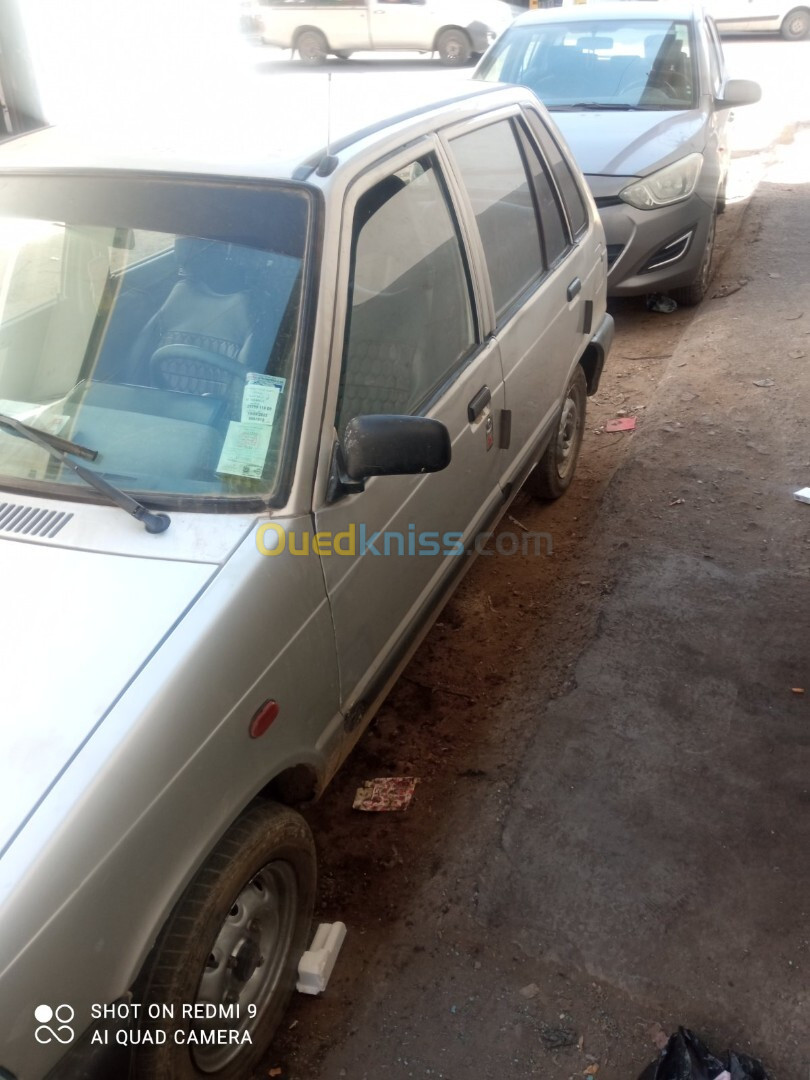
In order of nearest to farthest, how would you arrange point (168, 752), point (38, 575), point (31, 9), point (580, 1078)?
point (168, 752) → point (38, 575) → point (580, 1078) → point (31, 9)

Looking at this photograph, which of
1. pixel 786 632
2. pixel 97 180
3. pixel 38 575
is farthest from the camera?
pixel 786 632

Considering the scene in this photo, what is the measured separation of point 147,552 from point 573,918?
166 cm

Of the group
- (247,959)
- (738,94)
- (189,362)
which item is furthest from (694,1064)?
(738,94)

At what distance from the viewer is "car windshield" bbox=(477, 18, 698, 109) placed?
22.4 ft

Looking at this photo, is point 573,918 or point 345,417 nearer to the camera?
point 345,417

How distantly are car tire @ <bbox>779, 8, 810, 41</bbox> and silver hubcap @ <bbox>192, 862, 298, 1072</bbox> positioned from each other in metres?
22.8

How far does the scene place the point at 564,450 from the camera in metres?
4.71

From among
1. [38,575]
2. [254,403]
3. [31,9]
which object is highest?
[31,9]

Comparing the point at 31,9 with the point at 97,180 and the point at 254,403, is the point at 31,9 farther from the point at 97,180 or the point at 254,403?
the point at 254,403

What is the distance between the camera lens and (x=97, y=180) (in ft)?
8.11

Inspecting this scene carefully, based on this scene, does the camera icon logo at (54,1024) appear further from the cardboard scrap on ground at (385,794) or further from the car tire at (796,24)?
the car tire at (796,24)

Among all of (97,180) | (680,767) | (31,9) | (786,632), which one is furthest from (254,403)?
(31,9)

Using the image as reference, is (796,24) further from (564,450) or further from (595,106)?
(564,450)

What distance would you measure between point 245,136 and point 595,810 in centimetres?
238
